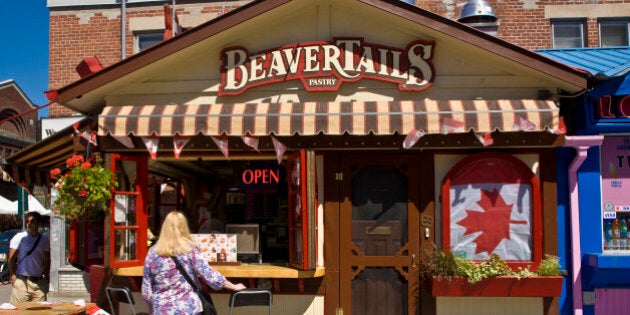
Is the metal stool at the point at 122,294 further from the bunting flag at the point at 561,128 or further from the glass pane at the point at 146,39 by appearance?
the glass pane at the point at 146,39

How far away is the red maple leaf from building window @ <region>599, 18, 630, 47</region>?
8.92 meters

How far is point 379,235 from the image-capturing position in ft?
26.7

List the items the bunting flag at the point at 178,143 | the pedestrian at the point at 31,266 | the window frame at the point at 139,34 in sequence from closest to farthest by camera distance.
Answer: the bunting flag at the point at 178,143, the pedestrian at the point at 31,266, the window frame at the point at 139,34

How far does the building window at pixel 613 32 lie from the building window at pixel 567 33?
1.59ft

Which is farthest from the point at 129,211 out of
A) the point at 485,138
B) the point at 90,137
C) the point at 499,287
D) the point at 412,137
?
the point at 499,287

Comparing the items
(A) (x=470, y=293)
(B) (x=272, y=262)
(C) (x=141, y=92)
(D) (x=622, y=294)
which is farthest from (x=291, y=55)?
(D) (x=622, y=294)

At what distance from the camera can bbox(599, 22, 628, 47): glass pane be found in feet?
49.6

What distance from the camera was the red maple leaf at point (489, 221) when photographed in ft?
26.1

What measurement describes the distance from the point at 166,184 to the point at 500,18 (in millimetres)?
8757

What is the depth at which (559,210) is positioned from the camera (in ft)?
26.5

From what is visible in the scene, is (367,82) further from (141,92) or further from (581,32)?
(581,32)

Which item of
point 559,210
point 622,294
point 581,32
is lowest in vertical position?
point 622,294

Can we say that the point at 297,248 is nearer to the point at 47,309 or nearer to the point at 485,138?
the point at 485,138

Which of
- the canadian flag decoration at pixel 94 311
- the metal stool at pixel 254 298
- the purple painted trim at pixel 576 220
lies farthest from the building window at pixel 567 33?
the canadian flag decoration at pixel 94 311
